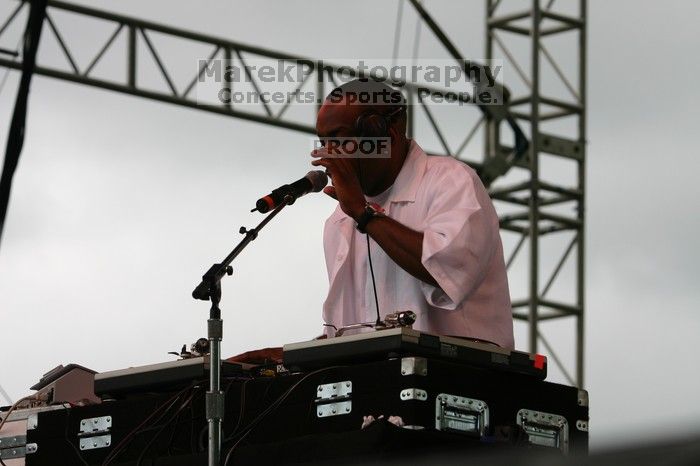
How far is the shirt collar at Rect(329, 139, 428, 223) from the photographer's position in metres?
4.75

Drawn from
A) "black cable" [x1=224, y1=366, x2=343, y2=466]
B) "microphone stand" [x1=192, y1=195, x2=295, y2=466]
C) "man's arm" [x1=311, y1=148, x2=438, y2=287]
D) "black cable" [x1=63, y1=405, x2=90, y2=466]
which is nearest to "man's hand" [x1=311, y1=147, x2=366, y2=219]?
"man's arm" [x1=311, y1=148, x2=438, y2=287]

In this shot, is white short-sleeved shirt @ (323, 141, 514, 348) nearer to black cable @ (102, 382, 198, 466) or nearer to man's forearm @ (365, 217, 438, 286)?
man's forearm @ (365, 217, 438, 286)

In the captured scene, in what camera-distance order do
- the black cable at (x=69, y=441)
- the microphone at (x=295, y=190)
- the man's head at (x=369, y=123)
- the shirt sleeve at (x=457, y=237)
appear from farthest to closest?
1. the black cable at (x=69, y=441)
2. the man's head at (x=369, y=123)
3. the shirt sleeve at (x=457, y=237)
4. the microphone at (x=295, y=190)

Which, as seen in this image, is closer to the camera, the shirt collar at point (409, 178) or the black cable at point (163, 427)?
the black cable at point (163, 427)

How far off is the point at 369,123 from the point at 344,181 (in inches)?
10.2

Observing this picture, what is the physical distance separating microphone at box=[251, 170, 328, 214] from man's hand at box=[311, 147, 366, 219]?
30 millimetres

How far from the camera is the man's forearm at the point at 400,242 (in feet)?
14.4

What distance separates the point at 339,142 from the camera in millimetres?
4578

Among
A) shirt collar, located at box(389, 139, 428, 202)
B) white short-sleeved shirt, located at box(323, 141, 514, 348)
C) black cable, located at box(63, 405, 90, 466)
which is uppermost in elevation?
shirt collar, located at box(389, 139, 428, 202)

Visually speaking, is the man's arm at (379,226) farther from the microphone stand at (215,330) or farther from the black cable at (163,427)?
the black cable at (163,427)

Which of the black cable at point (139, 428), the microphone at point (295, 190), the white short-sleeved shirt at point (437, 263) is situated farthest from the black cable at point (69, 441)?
the microphone at point (295, 190)

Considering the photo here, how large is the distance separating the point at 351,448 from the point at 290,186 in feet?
2.91

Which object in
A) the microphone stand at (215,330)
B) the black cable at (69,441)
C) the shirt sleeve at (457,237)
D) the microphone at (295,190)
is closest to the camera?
the microphone stand at (215,330)

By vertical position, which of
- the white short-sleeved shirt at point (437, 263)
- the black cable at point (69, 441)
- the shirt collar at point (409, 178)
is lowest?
the black cable at point (69, 441)
